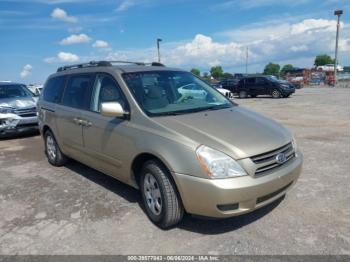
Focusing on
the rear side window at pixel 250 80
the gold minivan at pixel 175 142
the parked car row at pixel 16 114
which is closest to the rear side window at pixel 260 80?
the rear side window at pixel 250 80

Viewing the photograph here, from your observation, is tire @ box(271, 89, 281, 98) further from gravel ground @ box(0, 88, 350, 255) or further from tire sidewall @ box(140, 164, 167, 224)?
tire sidewall @ box(140, 164, 167, 224)

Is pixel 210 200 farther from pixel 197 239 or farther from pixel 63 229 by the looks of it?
pixel 63 229

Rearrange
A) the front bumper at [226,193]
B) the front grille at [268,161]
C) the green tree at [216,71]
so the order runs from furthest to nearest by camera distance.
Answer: the green tree at [216,71], the front grille at [268,161], the front bumper at [226,193]

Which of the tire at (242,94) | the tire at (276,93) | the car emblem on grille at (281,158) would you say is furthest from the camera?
the tire at (242,94)

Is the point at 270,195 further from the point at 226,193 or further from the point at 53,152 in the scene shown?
Result: the point at 53,152

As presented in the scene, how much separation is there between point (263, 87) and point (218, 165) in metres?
22.6

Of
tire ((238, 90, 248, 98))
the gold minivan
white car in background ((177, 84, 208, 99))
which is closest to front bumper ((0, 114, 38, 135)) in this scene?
the gold minivan

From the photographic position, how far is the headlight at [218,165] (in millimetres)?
3033

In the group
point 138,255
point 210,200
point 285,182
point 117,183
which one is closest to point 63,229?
point 138,255

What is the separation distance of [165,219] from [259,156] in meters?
1.20

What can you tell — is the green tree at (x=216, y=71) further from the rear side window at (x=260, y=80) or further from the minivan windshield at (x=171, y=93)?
the minivan windshield at (x=171, y=93)

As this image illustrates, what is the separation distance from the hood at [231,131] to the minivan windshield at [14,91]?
323 inches

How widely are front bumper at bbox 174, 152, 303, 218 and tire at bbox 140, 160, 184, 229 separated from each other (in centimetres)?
16

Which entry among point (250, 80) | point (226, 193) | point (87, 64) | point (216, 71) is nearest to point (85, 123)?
point (87, 64)
